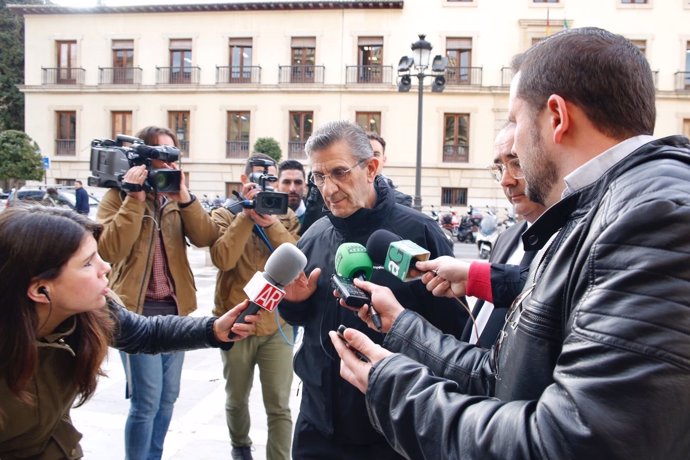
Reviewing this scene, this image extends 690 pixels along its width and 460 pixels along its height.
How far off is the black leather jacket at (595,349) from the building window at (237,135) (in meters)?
25.2

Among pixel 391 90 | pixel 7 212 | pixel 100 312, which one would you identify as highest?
pixel 391 90

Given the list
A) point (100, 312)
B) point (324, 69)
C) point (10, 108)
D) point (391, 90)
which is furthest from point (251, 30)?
point (100, 312)

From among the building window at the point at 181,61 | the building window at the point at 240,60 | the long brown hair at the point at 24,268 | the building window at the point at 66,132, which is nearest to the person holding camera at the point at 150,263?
the long brown hair at the point at 24,268

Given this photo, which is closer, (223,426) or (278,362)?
(278,362)

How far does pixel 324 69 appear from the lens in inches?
980

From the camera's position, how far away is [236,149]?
25609 millimetres

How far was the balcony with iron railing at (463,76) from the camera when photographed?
79.3ft

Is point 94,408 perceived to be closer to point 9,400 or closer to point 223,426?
point 223,426

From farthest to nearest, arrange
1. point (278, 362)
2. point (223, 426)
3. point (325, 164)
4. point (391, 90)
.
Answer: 1. point (391, 90)
2. point (223, 426)
3. point (278, 362)
4. point (325, 164)

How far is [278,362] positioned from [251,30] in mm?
24135

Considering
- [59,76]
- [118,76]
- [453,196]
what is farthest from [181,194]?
[59,76]

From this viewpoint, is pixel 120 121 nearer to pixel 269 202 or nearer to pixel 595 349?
pixel 269 202

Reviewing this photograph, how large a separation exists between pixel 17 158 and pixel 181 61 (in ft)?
27.6

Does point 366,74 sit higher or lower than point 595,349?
higher
